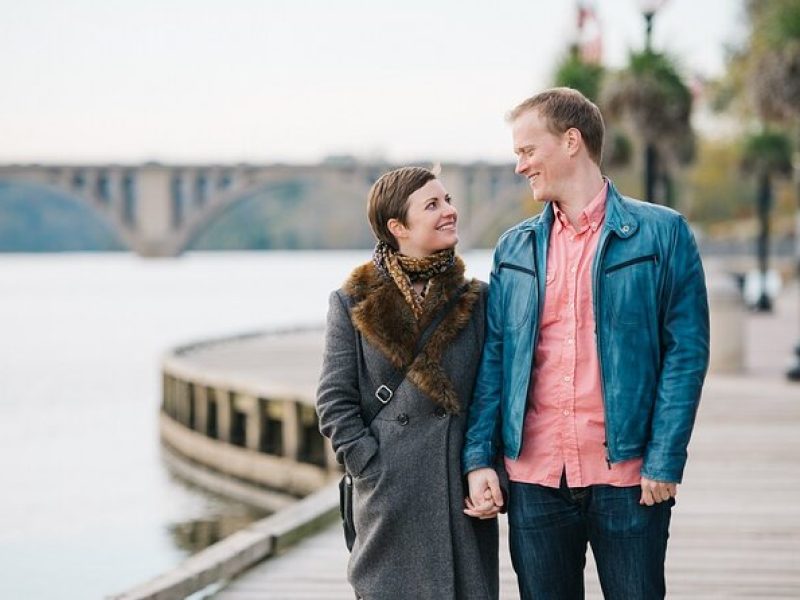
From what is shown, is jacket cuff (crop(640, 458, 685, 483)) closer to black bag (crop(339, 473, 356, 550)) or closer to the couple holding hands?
the couple holding hands

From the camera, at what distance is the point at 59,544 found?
1030 centimetres

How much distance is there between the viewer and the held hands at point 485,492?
9.26 ft

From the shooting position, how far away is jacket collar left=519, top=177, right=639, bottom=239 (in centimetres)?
273

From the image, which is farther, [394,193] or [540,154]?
[394,193]

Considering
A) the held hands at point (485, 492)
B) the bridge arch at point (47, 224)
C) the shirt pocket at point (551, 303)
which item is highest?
the shirt pocket at point (551, 303)

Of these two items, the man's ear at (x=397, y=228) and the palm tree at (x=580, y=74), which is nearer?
the man's ear at (x=397, y=228)

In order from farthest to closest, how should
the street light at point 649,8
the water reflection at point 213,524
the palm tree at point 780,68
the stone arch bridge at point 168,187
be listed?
the stone arch bridge at point 168,187 < the palm tree at point 780,68 < the street light at point 649,8 < the water reflection at point 213,524

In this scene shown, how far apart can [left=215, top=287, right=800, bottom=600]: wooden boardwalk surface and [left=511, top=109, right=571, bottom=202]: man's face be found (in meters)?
2.22

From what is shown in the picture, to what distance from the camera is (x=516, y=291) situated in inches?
111

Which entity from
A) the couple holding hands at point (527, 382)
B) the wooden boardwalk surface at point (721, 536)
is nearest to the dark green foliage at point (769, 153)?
the wooden boardwalk surface at point (721, 536)

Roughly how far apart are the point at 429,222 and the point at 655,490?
0.76 metres

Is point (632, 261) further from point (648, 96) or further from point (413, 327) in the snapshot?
point (648, 96)

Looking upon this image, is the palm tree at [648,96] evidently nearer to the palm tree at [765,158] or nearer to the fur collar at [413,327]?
the palm tree at [765,158]

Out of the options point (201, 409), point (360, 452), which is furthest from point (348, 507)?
A: point (201, 409)
